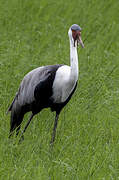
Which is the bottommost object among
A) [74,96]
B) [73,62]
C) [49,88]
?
[74,96]

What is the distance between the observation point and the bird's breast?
4.93 metres

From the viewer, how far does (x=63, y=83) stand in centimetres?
496

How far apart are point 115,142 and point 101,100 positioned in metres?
1.12

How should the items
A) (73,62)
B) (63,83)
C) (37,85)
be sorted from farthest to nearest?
(37,85) → (63,83) → (73,62)

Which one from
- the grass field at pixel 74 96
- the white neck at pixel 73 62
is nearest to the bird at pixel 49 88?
the white neck at pixel 73 62

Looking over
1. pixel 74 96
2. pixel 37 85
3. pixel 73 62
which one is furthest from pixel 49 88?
pixel 74 96

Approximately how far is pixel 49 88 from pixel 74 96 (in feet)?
3.69

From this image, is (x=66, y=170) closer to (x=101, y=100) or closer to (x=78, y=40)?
(x=78, y=40)

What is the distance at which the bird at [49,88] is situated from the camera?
4.91m

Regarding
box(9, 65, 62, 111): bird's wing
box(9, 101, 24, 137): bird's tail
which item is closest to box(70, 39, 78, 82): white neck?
box(9, 65, 62, 111): bird's wing

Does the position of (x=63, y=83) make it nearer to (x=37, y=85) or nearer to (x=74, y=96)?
(x=37, y=85)

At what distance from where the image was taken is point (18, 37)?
754 cm

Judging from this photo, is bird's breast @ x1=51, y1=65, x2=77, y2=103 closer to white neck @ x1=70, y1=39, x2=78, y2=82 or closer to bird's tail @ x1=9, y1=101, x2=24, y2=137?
white neck @ x1=70, y1=39, x2=78, y2=82

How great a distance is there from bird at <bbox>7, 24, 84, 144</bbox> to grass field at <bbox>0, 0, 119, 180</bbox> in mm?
171
